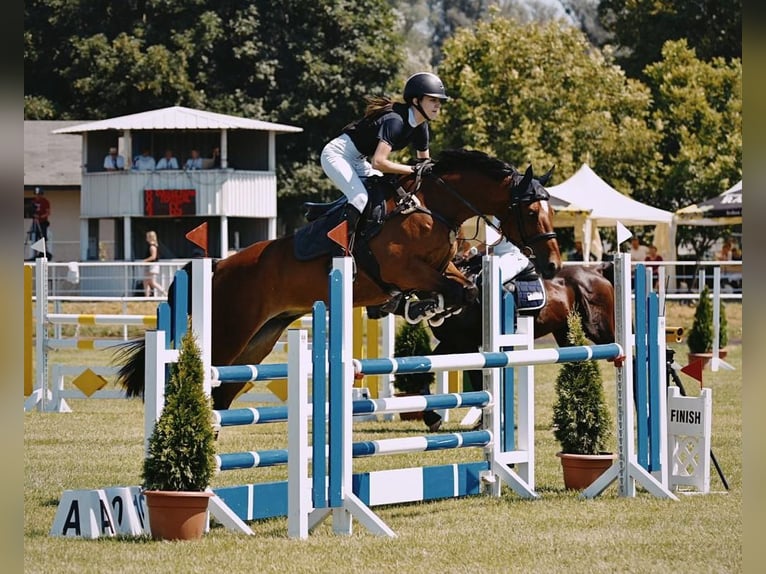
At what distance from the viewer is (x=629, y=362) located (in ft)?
20.7

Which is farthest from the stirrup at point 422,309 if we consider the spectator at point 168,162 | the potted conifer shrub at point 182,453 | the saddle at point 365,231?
the spectator at point 168,162

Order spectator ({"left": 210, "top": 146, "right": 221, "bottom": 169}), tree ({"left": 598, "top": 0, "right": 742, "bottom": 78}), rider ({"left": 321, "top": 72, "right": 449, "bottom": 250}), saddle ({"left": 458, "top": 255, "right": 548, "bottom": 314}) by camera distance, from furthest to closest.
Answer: tree ({"left": 598, "top": 0, "right": 742, "bottom": 78}), spectator ({"left": 210, "top": 146, "right": 221, "bottom": 169}), saddle ({"left": 458, "top": 255, "right": 548, "bottom": 314}), rider ({"left": 321, "top": 72, "right": 449, "bottom": 250})

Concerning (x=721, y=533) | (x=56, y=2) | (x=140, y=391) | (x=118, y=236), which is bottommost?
(x=721, y=533)

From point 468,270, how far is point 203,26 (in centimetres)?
3057

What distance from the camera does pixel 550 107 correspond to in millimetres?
31688

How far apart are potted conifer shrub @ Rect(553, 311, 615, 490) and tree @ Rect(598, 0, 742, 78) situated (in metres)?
34.6

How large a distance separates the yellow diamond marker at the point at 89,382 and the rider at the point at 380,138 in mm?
4601

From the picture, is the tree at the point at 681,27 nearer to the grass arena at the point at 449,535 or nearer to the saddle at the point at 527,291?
the saddle at the point at 527,291

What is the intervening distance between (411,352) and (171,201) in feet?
74.5

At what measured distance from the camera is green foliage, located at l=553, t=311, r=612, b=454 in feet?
20.7

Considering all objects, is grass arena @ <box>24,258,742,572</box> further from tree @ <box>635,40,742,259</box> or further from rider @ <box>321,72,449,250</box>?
tree @ <box>635,40,742,259</box>

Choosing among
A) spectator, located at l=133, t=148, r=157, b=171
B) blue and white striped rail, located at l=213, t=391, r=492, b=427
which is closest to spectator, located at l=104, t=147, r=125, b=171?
spectator, located at l=133, t=148, r=157, b=171
